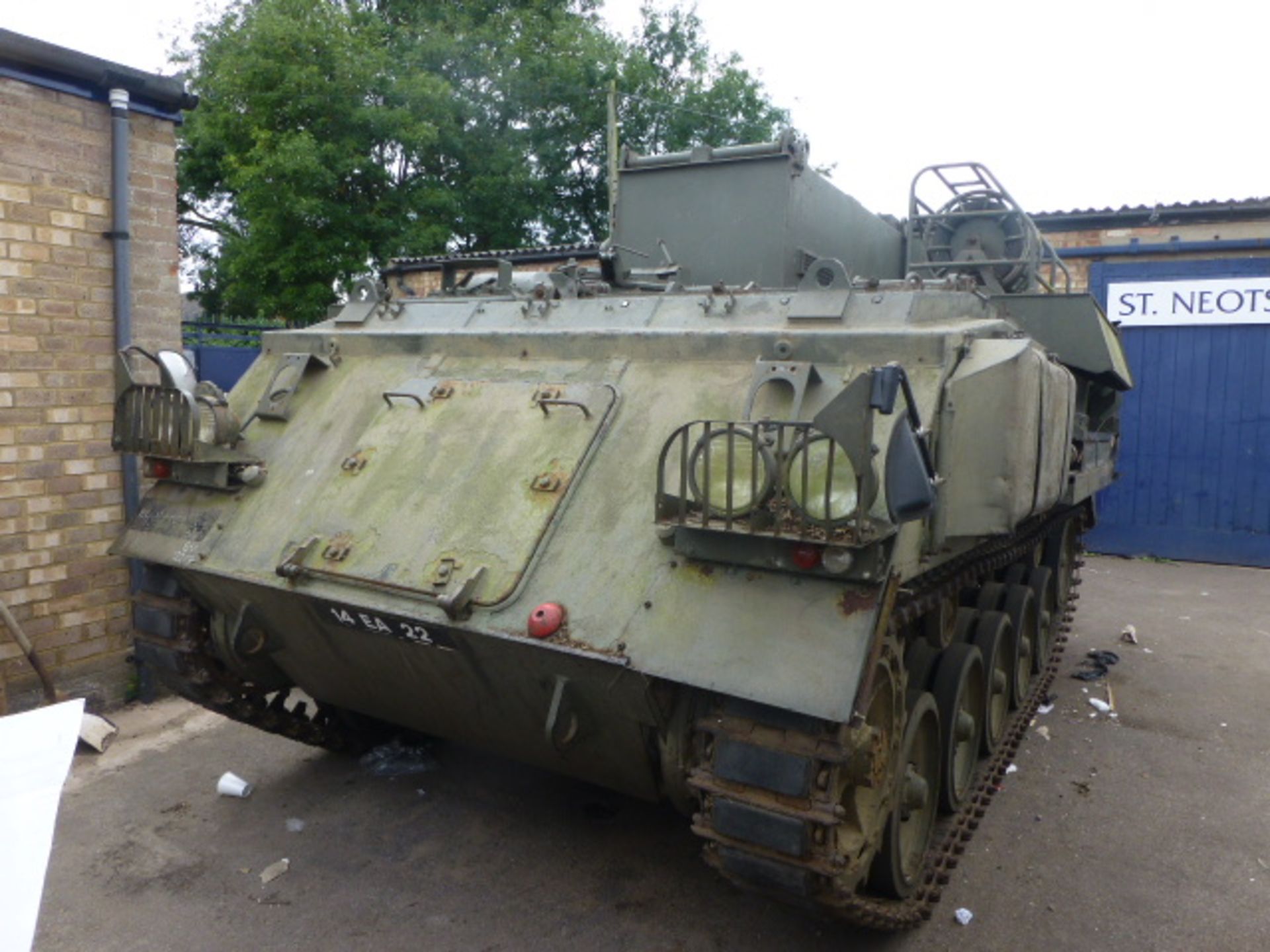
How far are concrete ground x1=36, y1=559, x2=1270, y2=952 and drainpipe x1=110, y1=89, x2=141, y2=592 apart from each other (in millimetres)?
1506

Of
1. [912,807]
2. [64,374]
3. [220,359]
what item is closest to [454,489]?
[912,807]

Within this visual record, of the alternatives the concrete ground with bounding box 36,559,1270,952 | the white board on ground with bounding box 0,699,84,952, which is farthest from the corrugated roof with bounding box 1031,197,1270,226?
the white board on ground with bounding box 0,699,84,952

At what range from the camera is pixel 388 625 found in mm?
3357

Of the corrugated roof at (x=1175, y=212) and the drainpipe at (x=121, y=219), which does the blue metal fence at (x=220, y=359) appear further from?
the corrugated roof at (x=1175, y=212)

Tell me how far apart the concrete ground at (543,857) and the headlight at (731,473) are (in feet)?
5.55

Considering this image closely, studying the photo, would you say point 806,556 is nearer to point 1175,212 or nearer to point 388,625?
point 388,625

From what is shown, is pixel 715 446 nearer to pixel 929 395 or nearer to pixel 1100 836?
pixel 929 395

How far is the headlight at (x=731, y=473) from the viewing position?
2727 mm

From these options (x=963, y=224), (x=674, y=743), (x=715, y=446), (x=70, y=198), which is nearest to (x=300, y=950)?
(x=674, y=743)

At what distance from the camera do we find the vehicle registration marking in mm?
3266

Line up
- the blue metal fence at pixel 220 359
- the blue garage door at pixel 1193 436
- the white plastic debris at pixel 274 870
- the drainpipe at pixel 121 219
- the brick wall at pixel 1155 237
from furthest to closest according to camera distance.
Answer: the brick wall at pixel 1155 237 → the blue garage door at pixel 1193 436 → the blue metal fence at pixel 220 359 → the drainpipe at pixel 121 219 → the white plastic debris at pixel 274 870

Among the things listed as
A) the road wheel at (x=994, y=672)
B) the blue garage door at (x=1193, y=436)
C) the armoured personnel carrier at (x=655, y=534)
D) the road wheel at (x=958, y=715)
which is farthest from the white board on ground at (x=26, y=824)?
the blue garage door at (x=1193, y=436)

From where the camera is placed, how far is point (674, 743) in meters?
3.22

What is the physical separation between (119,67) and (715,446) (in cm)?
448
